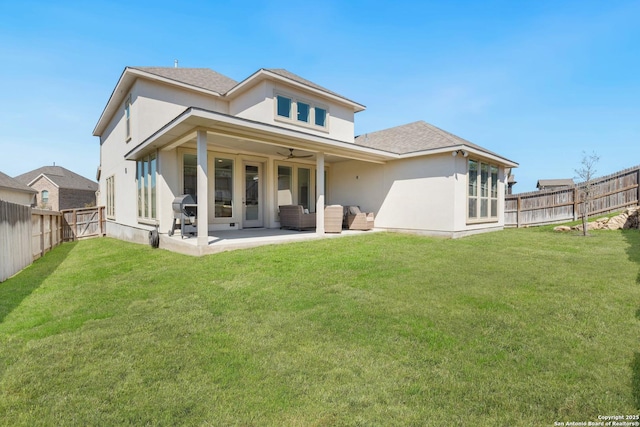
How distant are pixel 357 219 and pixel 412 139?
12.5 ft

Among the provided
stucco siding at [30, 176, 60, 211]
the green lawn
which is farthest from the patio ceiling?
stucco siding at [30, 176, 60, 211]

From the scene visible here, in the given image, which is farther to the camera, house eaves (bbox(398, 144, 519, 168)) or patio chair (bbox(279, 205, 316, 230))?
patio chair (bbox(279, 205, 316, 230))

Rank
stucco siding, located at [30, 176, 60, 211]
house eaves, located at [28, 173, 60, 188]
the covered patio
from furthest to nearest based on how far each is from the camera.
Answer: house eaves, located at [28, 173, 60, 188] < stucco siding, located at [30, 176, 60, 211] < the covered patio

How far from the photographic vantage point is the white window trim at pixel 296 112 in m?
10.3

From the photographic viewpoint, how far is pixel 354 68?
520 inches

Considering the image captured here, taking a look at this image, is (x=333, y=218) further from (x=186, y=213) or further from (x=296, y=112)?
(x=186, y=213)

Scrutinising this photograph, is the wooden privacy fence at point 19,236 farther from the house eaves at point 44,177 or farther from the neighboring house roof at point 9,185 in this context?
the house eaves at point 44,177

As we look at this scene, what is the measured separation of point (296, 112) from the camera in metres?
10.9

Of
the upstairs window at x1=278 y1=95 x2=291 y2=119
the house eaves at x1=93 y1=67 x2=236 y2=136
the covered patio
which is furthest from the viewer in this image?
the upstairs window at x1=278 y1=95 x2=291 y2=119

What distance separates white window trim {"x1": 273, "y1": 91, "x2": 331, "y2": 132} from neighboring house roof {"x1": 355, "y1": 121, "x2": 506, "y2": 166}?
1937 mm

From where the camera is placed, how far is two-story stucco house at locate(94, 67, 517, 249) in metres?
9.11

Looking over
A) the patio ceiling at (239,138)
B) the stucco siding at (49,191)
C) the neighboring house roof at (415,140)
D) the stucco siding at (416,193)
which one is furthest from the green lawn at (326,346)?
the stucco siding at (49,191)

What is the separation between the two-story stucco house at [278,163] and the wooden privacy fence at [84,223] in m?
2.83

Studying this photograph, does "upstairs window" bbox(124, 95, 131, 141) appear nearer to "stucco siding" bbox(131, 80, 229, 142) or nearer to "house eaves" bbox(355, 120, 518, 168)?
"stucco siding" bbox(131, 80, 229, 142)
